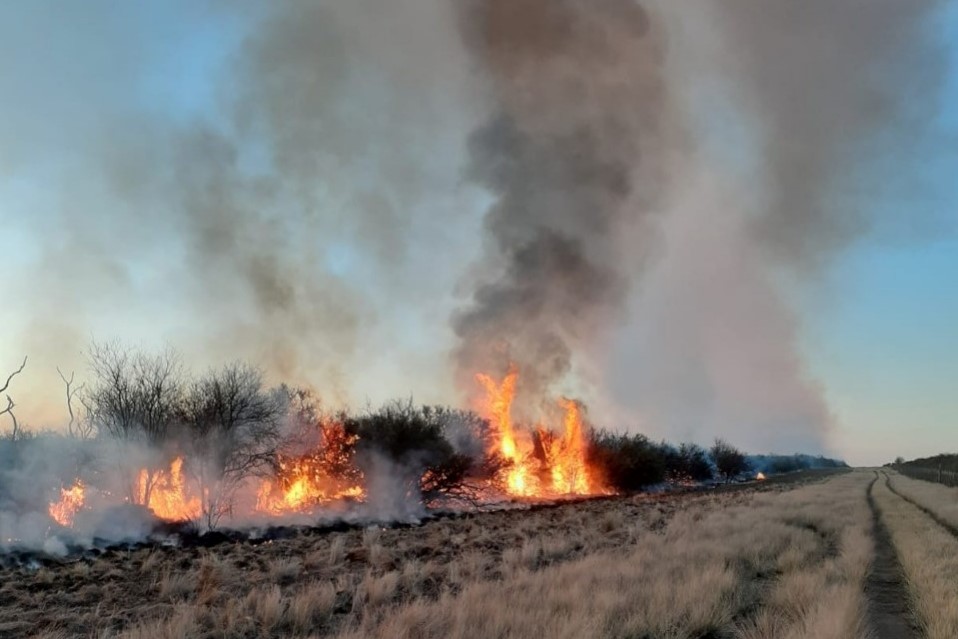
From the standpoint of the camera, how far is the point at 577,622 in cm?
888

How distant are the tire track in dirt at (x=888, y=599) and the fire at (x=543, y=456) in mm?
32509

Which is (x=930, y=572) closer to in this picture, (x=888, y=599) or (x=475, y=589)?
(x=888, y=599)

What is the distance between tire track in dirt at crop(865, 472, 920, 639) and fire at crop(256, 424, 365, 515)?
25.0 meters

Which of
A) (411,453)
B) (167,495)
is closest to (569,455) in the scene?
(411,453)

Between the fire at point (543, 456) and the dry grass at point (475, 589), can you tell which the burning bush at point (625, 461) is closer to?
the fire at point (543, 456)

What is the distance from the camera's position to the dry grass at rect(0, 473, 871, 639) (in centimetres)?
948

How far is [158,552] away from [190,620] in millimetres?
11768

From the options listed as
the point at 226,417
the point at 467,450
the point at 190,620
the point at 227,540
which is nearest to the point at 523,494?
the point at 467,450

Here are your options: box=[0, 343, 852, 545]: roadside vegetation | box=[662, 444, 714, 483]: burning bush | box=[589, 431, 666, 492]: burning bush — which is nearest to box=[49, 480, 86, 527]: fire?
box=[0, 343, 852, 545]: roadside vegetation

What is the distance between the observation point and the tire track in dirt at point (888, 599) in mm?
9914

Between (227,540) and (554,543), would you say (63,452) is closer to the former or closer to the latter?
(227,540)

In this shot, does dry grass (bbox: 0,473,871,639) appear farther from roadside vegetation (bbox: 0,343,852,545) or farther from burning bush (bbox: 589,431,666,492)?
burning bush (bbox: 589,431,666,492)

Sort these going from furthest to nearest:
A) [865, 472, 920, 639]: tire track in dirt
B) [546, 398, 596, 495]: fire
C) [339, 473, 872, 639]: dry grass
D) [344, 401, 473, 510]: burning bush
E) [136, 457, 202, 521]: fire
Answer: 1. [546, 398, 596, 495]: fire
2. [344, 401, 473, 510]: burning bush
3. [136, 457, 202, 521]: fire
4. [865, 472, 920, 639]: tire track in dirt
5. [339, 473, 872, 639]: dry grass

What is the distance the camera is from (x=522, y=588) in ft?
40.4
